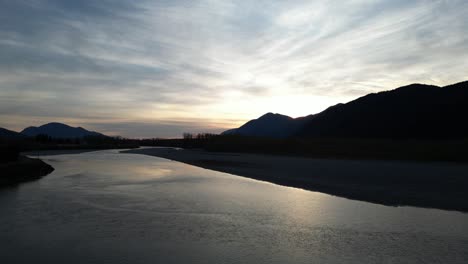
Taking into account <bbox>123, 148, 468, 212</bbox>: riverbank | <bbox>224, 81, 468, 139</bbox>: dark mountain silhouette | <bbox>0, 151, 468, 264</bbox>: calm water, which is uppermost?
<bbox>224, 81, 468, 139</bbox>: dark mountain silhouette

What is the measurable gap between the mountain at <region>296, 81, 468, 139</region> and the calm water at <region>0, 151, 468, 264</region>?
267ft

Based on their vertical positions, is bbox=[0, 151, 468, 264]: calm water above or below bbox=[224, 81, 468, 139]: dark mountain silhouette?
below

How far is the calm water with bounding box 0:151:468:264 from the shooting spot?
7461 mm

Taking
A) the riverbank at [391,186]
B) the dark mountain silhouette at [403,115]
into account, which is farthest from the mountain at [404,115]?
the riverbank at [391,186]

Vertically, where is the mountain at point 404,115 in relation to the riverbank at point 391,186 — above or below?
above

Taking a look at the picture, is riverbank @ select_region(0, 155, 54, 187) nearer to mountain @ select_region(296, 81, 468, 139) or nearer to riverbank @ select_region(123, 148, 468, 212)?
riverbank @ select_region(123, 148, 468, 212)

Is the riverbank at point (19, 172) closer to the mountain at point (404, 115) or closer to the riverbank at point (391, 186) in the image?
the riverbank at point (391, 186)

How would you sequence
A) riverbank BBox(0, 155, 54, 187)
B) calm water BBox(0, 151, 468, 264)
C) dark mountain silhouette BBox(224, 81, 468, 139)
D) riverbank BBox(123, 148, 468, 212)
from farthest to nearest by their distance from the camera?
dark mountain silhouette BBox(224, 81, 468, 139) → riverbank BBox(0, 155, 54, 187) → riverbank BBox(123, 148, 468, 212) → calm water BBox(0, 151, 468, 264)

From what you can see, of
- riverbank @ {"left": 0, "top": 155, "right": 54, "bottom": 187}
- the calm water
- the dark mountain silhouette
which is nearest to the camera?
the calm water

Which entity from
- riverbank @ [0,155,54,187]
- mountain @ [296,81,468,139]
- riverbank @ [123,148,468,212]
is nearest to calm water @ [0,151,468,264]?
riverbank @ [123,148,468,212]

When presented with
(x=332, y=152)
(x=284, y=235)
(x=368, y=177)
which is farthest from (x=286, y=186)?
(x=332, y=152)

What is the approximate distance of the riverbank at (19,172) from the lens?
19.5 m

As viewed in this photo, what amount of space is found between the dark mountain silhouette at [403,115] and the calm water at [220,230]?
269ft

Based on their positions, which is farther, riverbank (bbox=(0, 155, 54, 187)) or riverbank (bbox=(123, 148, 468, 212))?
riverbank (bbox=(0, 155, 54, 187))
